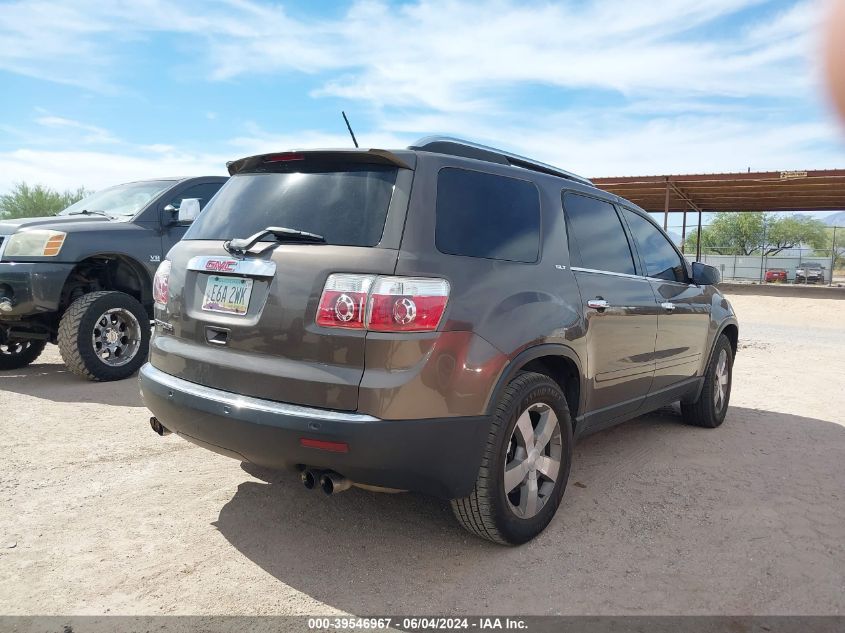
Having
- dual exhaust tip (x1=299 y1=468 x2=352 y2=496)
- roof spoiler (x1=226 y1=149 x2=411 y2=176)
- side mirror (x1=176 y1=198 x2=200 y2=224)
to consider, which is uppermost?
roof spoiler (x1=226 y1=149 x2=411 y2=176)

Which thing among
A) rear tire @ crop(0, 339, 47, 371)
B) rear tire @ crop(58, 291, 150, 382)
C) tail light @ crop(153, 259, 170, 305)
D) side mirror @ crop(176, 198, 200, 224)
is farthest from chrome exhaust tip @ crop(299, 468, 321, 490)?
rear tire @ crop(0, 339, 47, 371)

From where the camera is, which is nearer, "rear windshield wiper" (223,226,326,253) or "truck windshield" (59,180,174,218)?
"rear windshield wiper" (223,226,326,253)

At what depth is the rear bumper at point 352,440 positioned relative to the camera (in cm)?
279

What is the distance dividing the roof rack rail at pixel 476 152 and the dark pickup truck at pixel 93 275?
2959 millimetres

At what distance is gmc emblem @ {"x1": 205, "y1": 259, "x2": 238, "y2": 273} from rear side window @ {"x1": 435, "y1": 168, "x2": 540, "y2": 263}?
95 centimetres

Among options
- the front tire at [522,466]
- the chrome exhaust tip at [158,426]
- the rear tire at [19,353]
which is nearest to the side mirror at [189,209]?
the chrome exhaust tip at [158,426]

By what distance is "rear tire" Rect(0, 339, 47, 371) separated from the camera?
748 centimetres

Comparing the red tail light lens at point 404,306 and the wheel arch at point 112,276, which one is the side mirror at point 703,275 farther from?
the wheel arch at point 112,276

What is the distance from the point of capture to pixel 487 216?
3.38 meters

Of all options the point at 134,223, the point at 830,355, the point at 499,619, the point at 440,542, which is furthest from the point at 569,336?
the point at 830,355

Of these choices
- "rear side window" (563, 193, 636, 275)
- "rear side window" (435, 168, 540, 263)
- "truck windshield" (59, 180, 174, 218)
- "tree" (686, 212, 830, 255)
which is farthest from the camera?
"tree" (686, 212, 830, 255)

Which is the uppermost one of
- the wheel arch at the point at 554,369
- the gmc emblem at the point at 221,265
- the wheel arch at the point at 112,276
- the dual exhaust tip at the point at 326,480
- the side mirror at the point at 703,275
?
the gmc emblem at the point at 221,265

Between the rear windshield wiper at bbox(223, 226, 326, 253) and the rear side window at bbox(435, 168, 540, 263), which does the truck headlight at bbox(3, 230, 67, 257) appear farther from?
the rear side window at bbox(435, 168, 540, 263)

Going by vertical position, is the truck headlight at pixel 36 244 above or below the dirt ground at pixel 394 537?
above
